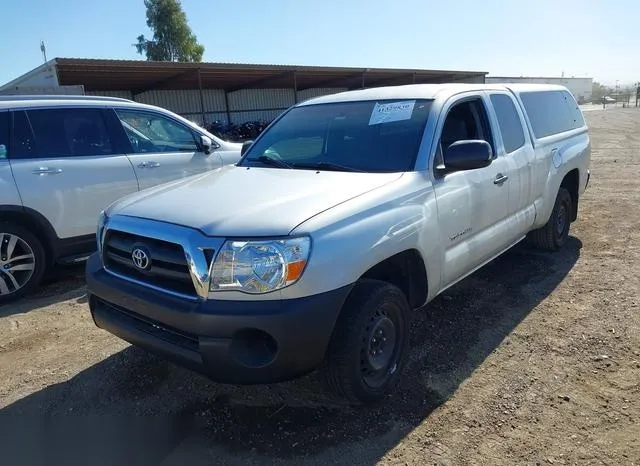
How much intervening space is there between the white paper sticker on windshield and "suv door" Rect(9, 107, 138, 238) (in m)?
3.10

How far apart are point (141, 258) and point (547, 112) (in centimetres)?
456

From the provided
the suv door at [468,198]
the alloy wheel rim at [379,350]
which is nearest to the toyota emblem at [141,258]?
the alloy wheel rim at [379,350]

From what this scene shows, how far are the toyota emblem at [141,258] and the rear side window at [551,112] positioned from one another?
3899mm

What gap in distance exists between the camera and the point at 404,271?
3168 millimetres

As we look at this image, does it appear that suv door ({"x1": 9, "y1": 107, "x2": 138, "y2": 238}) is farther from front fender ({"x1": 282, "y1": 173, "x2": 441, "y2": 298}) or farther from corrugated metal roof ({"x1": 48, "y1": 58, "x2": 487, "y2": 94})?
corrugated metal roof ({"x1": 48, "y1": 58, "x2": 487, "y2": 94})

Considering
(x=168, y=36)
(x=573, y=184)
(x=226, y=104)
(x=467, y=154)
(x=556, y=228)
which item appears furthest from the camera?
(x=168, y=36)

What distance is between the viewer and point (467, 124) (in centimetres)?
404

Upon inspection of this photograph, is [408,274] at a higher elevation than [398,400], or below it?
higher

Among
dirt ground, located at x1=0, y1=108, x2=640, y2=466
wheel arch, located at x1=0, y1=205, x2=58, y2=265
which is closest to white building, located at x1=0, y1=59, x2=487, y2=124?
wheel arch, located at x1=0, y1=205, x2=58, y2=265

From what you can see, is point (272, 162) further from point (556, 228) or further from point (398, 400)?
point (556, 228)

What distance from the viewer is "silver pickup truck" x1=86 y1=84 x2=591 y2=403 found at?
7.80 feet

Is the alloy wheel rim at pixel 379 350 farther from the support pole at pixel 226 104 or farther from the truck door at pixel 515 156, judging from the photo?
the support pole at pixel 226 104

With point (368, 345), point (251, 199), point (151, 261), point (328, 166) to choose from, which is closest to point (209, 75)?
point (328, 166)

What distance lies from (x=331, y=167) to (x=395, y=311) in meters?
1.08
